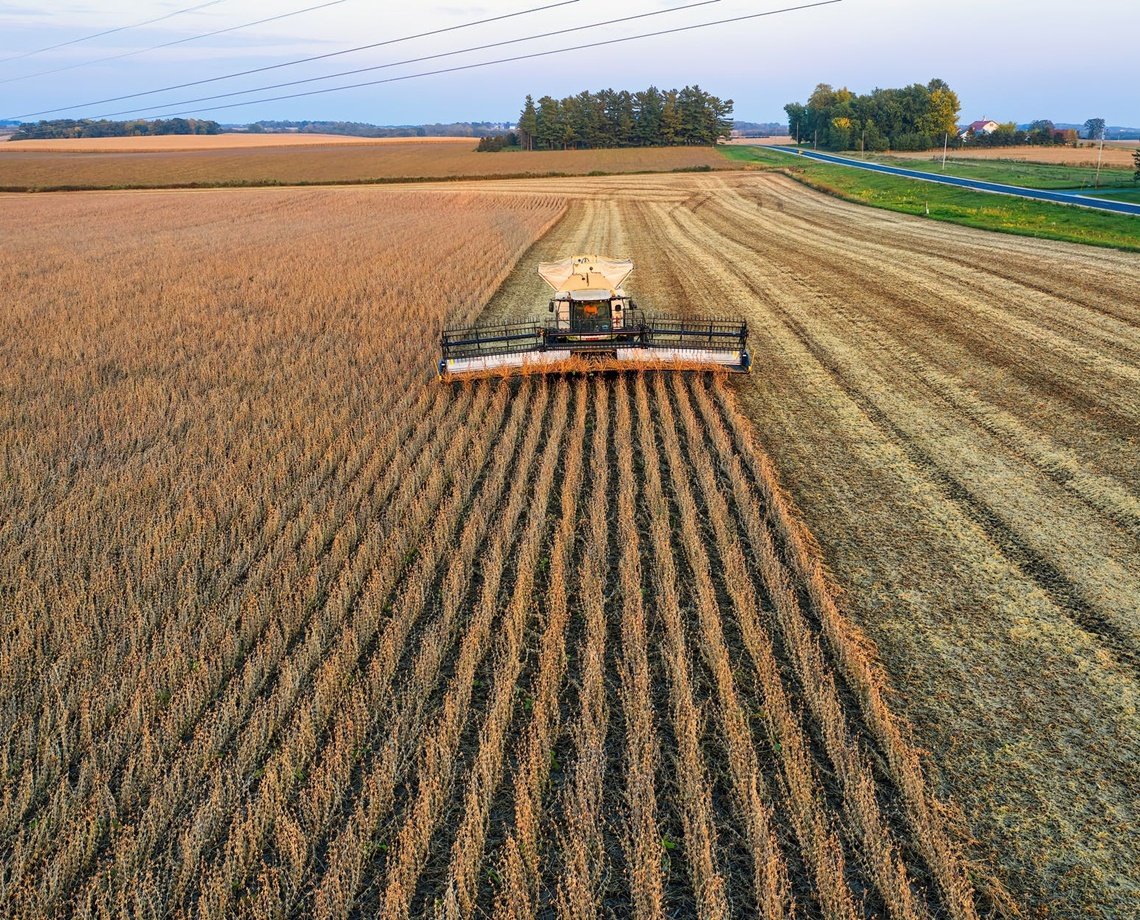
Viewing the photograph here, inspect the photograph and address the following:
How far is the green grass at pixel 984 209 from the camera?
29.2m

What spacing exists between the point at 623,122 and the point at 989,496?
124161mm

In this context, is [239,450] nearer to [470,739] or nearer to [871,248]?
[470,739]

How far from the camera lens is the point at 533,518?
31.5ft

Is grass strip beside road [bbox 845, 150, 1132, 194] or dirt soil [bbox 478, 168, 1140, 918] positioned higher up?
grass strip beside road [bbox 845, 150, 1132, 194]

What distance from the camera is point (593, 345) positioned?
15.1 m

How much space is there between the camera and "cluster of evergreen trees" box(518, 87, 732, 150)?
12112 cm

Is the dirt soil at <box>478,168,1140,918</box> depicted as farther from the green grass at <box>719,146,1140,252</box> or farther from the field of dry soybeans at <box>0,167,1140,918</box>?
the green grass at <box>719,146,1140,252</box>

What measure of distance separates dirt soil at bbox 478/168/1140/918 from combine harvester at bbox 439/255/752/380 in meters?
1.16

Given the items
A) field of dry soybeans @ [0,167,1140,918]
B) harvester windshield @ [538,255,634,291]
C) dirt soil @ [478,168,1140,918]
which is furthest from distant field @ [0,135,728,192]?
field of dry soybeans @ [0,167,1140,918]

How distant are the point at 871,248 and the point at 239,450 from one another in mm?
24938

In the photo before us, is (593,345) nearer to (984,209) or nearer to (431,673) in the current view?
(431,673)

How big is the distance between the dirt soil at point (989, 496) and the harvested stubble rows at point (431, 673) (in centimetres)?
66

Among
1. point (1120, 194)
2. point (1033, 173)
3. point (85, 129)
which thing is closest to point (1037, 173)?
point (1033, 173)

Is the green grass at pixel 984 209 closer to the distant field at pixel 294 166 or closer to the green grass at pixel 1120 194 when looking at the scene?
the green grass at pixel 1120 194
